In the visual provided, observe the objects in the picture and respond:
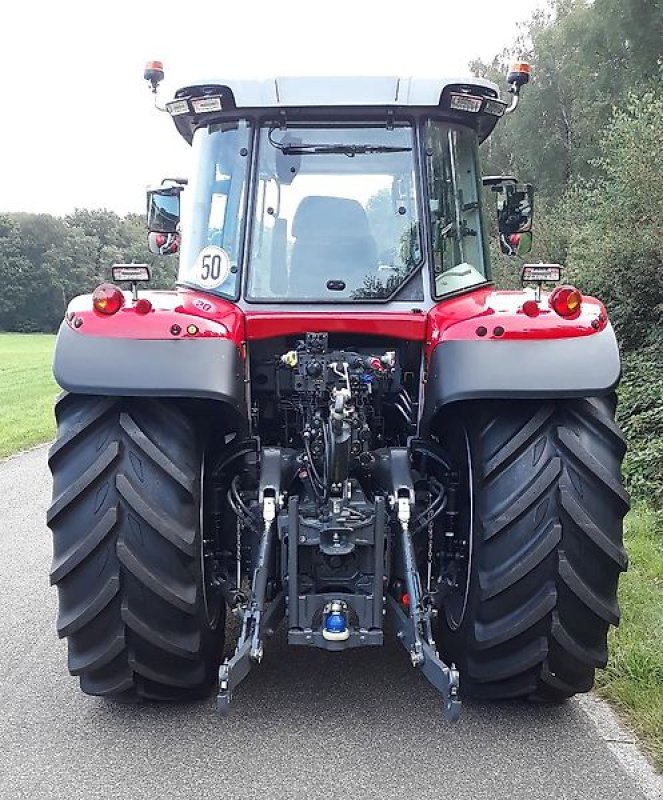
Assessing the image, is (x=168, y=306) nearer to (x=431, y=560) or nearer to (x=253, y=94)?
(x=253, y=94)

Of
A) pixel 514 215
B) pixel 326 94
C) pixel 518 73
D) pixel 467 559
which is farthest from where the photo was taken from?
pixel 514 215

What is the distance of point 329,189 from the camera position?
152 inches

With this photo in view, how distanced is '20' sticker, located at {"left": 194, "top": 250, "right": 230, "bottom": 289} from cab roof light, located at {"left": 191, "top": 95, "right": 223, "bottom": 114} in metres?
0.58

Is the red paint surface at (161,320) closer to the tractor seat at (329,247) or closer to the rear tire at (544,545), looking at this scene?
the tractor seat at (329,247)

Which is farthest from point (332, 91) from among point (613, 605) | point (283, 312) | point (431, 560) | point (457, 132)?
point (613, 605)

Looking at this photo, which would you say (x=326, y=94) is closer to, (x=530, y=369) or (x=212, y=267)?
(x=212, y=267)

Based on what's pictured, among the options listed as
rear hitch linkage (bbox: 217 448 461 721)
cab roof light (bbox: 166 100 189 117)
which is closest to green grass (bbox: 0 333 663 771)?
rear hitch linkage (bbox: 217 448 461 721)

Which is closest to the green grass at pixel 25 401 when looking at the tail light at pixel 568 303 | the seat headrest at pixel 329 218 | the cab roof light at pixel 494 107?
the seat headrest at pixel 329 218

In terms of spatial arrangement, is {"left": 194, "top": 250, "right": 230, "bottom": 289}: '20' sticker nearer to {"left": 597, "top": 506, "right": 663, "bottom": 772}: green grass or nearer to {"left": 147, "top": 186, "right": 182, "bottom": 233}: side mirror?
{"left": 147, "top": 186, "right": 182, "bottom": 233}: side mirror

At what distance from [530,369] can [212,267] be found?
1455mm

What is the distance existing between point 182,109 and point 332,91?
0.70 m

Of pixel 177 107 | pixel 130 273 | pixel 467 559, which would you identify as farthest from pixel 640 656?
pixel 177 107

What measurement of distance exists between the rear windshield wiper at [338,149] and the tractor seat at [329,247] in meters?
0.19

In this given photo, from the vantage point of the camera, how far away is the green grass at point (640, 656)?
3395mm
